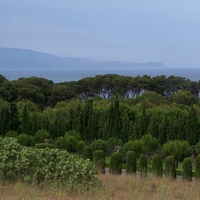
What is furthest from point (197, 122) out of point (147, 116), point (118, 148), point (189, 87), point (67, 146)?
point (189, 87)

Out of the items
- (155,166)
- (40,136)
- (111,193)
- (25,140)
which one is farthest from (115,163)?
(40,136)

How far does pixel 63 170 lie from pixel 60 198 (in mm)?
2132

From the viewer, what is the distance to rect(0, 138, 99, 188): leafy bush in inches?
354

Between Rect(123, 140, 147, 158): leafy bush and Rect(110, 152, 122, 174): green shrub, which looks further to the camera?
Rect(123, 140, 147, 158): leafy bush

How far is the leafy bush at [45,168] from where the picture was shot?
354 inches

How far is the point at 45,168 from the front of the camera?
920 cm

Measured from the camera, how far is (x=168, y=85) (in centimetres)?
6106

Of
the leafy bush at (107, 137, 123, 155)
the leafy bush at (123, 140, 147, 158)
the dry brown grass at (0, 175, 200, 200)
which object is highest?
the dry brown grass at (0, 175, 200, 200)

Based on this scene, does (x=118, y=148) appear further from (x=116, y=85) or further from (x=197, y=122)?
(x=116, y=85)

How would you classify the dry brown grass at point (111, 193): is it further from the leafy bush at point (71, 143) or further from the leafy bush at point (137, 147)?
the leafy bush at point (71, 143)

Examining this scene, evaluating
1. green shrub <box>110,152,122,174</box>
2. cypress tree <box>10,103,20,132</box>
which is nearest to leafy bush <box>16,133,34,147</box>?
cypress tree <box>10,103,20,132</box>

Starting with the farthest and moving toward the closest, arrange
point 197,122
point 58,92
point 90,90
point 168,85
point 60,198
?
point 168,85, point 90,90, point 58,92, point 197,122, point 60,198

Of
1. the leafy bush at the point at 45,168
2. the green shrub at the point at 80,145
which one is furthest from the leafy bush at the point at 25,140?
the leafy bush at the point at 45,168

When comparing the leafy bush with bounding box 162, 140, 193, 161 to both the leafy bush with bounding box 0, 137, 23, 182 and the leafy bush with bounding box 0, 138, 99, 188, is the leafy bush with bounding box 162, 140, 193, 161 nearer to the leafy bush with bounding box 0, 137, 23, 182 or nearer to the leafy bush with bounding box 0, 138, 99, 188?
the leafy bush with bounding box 0, 138, 99, 188
